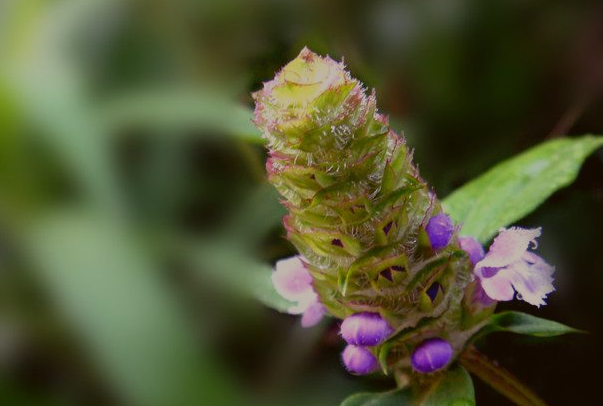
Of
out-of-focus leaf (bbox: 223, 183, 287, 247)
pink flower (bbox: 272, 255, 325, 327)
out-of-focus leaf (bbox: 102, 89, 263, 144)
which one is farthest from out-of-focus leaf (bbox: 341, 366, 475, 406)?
out-of-focus leaf (bbox: 102, 89, 263, 144)

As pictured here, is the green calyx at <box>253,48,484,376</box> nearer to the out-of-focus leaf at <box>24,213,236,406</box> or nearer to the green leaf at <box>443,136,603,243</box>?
the green leaf at <box>443,136,603,243</box>

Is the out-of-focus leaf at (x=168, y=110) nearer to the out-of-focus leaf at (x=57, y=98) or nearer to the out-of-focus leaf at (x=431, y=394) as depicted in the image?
the out-of-focus leaf at (x=57, y=98)

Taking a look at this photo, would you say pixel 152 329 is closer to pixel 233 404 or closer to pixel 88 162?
pixel 233 404

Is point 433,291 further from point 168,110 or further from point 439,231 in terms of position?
point 168,110

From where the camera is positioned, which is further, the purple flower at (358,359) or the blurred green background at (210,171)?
the blurred green background at (210,171)

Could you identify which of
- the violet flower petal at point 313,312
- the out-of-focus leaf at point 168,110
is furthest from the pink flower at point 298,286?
the out-of-focus leaf at point 168,110
